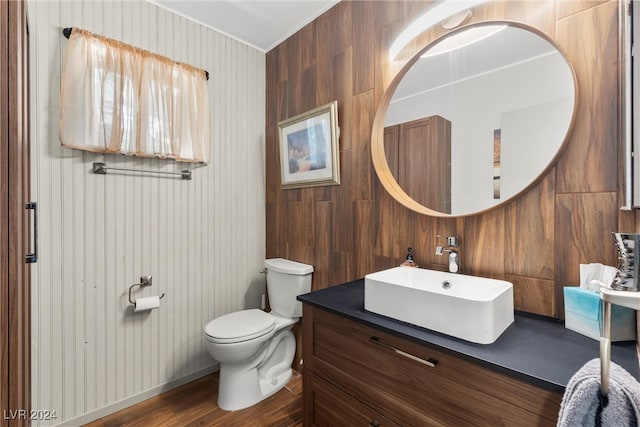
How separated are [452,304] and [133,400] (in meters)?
2.02

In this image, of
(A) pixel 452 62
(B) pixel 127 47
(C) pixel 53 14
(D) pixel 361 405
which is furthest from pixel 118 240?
(A) pixel 452 62

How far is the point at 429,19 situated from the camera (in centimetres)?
142

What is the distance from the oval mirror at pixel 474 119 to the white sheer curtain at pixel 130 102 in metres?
1.26

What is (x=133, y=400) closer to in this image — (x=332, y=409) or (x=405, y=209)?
(x=332, y=409)

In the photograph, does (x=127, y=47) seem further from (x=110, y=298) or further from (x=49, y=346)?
(x=49, y=346)

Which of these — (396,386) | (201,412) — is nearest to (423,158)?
(396,386)

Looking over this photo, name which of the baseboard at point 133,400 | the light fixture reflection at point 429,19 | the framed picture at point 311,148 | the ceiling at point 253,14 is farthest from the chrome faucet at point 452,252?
the baseboard at point 133,400

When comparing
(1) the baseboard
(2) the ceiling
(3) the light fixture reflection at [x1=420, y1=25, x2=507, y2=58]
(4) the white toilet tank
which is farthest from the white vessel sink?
(2) the ceiling

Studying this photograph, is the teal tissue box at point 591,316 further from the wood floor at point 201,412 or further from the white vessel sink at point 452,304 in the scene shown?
the wood floor at point 201,412

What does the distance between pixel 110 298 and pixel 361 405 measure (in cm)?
156

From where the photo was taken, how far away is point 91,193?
1.69 m

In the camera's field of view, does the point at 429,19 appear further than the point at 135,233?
No

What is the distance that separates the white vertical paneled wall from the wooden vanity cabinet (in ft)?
3.64

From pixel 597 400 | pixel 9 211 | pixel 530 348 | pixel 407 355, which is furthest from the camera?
pixel 407 355
